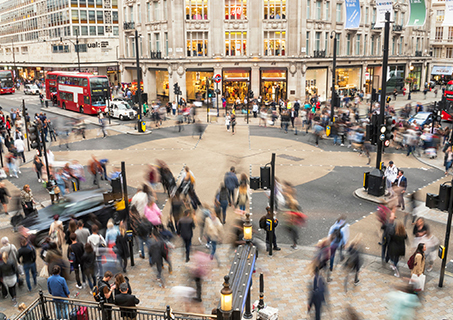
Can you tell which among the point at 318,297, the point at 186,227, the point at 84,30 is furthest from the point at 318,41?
the point at 84,30

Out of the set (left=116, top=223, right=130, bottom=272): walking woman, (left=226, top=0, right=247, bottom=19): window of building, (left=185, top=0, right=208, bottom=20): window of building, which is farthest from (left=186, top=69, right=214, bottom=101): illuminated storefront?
(left=116, top=223, right=130, bottom=272): walking woman

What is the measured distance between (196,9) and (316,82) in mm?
17173

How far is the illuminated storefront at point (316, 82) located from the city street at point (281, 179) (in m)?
14.9

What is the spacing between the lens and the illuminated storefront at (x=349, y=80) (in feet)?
167

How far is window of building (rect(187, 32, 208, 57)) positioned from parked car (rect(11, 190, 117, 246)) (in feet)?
112

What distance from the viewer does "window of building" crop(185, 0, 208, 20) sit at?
43.9 m

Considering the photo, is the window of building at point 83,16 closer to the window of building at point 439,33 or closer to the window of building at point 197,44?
the window of building at point 197,44

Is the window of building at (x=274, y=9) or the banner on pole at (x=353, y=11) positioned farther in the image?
the window of building at (x=274, y=9)

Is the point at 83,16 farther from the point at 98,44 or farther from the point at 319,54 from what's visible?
the point at 319,54

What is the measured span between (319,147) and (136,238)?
16.2 meters

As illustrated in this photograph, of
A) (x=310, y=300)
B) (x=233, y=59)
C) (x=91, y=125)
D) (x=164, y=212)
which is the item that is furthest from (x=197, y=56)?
(x=310, y=300)

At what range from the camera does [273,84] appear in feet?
153

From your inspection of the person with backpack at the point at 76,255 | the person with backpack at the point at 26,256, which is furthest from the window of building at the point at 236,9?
the person with backpack at the point at 26,256

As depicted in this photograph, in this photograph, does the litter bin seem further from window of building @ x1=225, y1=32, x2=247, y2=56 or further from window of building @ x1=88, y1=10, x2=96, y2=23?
window of building @ x1=88, y1=10, x2=96, y2=23
